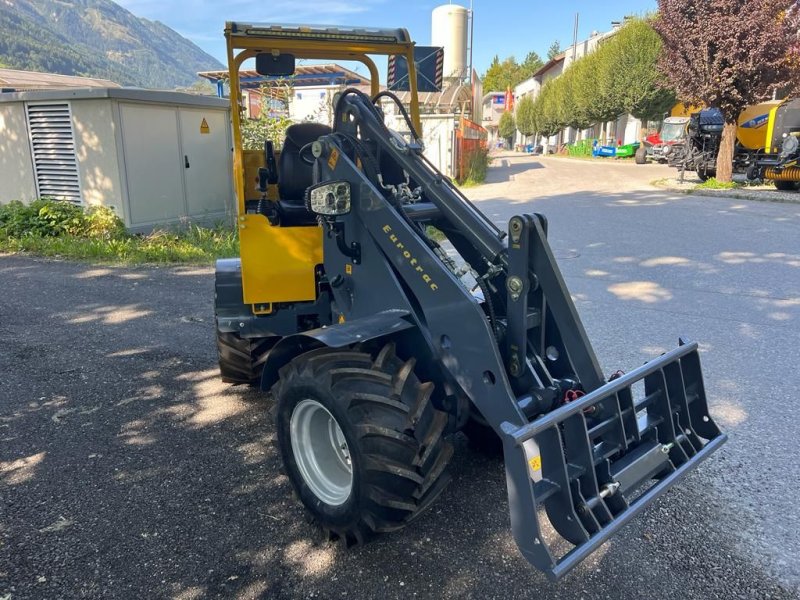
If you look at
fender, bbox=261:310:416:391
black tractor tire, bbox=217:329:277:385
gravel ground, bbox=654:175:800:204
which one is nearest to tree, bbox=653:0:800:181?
gravel ground, bbox=654:175:800:204

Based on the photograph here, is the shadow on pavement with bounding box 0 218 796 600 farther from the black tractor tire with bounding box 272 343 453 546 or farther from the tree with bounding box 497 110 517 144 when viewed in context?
the tree with bounding box 497 110 517 144

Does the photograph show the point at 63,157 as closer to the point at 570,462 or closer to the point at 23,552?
the point at 23,552

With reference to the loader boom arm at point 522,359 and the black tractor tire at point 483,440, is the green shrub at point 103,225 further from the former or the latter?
the black tractor tire at point 483,440

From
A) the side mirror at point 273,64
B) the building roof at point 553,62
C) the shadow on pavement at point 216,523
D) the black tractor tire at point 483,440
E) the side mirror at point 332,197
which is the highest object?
the building roof at point 553,62

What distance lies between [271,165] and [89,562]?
2842 mm

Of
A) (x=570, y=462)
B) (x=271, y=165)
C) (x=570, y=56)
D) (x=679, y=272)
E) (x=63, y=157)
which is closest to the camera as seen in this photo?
(x=570, y=462)

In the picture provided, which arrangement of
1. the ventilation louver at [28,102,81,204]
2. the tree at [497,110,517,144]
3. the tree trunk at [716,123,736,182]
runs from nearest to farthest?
the ventilation louver at [28,102,81,204], the tree trunk at [716,123,736,182], the tree at [497,110,517,144]

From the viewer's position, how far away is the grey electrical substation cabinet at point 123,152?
9.97 meters

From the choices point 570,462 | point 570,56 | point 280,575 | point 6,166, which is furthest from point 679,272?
point 570,56

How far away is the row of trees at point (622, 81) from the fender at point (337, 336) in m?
30.3

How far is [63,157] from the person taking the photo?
10.5 m

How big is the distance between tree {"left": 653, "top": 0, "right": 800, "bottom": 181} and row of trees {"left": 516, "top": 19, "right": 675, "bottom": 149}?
12858mm

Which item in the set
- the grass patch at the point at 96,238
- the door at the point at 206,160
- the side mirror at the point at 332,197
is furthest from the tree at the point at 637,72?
the side mirror at the point at 332,197

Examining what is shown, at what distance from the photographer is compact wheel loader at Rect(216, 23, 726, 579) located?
2408mm
